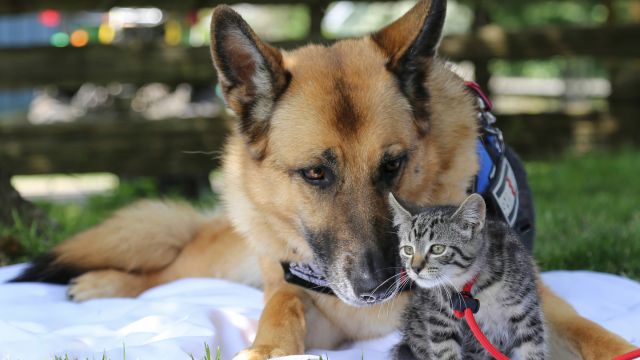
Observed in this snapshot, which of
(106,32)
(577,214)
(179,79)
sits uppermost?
(179,79)

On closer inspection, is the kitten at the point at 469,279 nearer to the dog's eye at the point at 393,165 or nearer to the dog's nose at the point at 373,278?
the dog's nose at the point at 373,278

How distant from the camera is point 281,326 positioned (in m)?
2.68

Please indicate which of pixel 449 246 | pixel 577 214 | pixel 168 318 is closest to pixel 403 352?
pixel 449 246

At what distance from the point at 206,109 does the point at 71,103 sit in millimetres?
4001

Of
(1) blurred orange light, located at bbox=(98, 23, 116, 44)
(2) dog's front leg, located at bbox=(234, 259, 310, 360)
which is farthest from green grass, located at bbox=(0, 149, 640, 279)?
(1) blurred orange light, located at bbox=(98, 23, 116, 44)

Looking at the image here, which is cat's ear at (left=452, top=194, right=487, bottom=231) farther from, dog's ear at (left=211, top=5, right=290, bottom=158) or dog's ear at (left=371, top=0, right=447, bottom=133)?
dog's ear at (left=211, top=5, right=290, bottom=158)

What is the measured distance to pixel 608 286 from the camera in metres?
3.26

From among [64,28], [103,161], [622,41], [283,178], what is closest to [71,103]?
[64,28]

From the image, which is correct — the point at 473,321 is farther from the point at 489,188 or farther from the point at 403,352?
the point at 489,188

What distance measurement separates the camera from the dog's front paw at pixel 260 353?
2426 millimetres

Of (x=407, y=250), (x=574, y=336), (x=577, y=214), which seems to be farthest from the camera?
(x=577, y=214)

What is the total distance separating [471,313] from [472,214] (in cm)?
29

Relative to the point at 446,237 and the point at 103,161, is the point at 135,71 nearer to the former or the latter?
the point at 103,161

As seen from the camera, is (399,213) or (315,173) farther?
(315,173)
